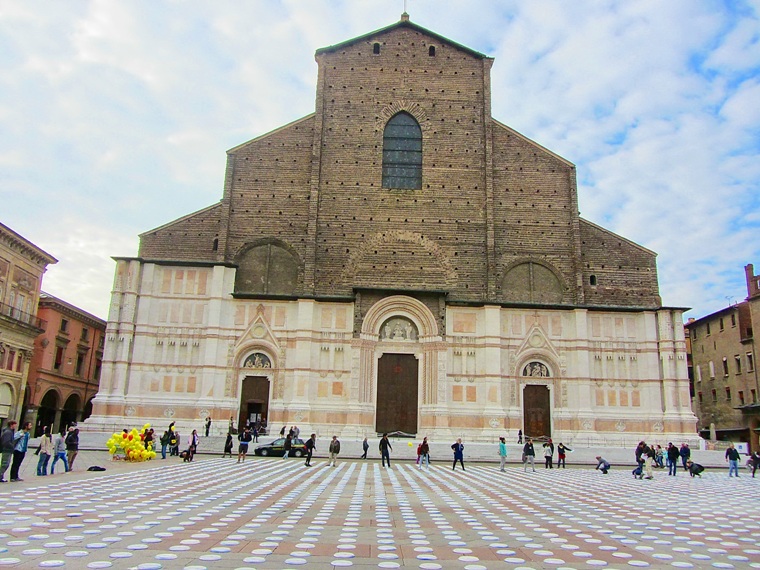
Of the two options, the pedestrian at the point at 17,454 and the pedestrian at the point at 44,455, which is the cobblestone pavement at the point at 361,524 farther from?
the pedestrian at the point at 44,455

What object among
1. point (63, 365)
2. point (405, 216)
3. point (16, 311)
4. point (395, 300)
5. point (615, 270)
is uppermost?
point (405, 216)

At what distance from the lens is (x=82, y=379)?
4425 centimetres

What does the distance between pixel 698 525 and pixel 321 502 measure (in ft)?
19.1

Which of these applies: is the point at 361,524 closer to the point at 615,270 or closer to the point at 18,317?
the point at 615,270

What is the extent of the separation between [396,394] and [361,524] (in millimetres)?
21415

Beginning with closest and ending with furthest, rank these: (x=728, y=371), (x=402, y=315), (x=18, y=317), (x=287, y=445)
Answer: (x=287, y=445) → (x=402, y=315) → (x=18, y=317) → (x=728, y=371)

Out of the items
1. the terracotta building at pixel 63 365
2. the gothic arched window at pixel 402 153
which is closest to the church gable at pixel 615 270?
the gothic arched window at pixel 402 153

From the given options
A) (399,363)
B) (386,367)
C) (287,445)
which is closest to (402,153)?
(399,363)

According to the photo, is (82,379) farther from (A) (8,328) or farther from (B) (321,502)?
(B) (321,502)

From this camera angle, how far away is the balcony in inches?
1269

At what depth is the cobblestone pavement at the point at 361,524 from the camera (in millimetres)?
6355

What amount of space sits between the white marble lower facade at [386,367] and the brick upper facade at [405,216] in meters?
1.17

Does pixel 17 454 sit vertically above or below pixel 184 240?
below

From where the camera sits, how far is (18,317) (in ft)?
111
